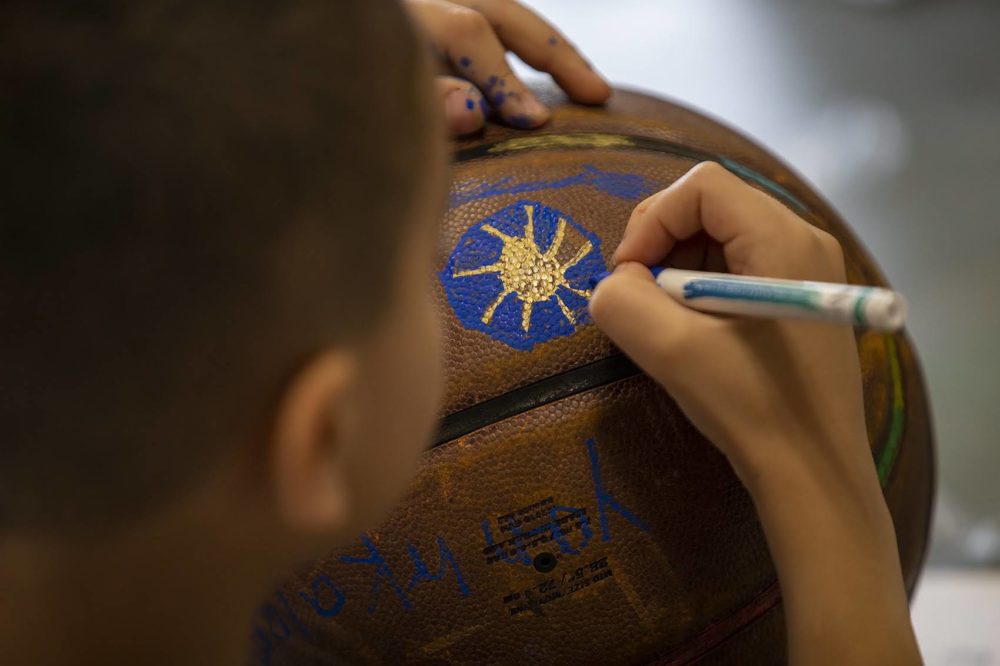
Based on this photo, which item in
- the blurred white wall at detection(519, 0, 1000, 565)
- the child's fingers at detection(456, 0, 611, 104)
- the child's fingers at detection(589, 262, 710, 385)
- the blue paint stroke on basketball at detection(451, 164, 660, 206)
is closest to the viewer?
the child's fingers at detection(589, 262, 710, 385)

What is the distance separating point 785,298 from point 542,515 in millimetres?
251

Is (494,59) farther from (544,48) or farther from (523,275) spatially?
(523,275)

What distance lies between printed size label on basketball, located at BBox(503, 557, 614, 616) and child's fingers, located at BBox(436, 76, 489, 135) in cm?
38

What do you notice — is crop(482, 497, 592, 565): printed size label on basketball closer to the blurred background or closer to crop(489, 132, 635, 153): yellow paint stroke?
crop(489, 132, 635, 153): yellow paint stroke

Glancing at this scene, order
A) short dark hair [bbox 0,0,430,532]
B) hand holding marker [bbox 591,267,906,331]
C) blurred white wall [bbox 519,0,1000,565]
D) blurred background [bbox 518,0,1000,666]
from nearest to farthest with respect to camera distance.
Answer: short dark hair [bbox 0,0,430,532] → hand holding marker [bbox 591,267,906,331] → blurred background [bbox 518,0,1000,666] → blurred white wall [bbox 519,0,1000,565]

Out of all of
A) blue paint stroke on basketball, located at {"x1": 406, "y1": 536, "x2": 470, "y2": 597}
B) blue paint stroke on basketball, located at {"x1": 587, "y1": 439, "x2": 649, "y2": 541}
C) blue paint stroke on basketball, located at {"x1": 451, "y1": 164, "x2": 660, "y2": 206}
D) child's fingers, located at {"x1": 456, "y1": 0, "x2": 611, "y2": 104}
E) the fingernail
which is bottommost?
blue paint stroke on basketball, located at {"x1": 406, "y1": 536, "x2": 470, "y2": 597}

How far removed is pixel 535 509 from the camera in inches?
31.7

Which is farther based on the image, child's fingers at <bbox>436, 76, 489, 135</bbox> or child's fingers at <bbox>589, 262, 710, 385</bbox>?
child's fingers at <bbox>436, 76, 489, 135</bbox>

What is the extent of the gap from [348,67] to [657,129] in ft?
1.70

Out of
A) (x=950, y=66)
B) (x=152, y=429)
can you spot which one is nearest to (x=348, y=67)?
(x=152, y=429)

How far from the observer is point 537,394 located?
2.69ft

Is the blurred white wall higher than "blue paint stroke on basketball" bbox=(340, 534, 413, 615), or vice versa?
"blue paint stroke on basketball" bbox=(340, 534, 413, 615)

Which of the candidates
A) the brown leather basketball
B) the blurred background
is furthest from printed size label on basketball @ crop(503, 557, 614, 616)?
the blurred background

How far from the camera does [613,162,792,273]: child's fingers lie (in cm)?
78
